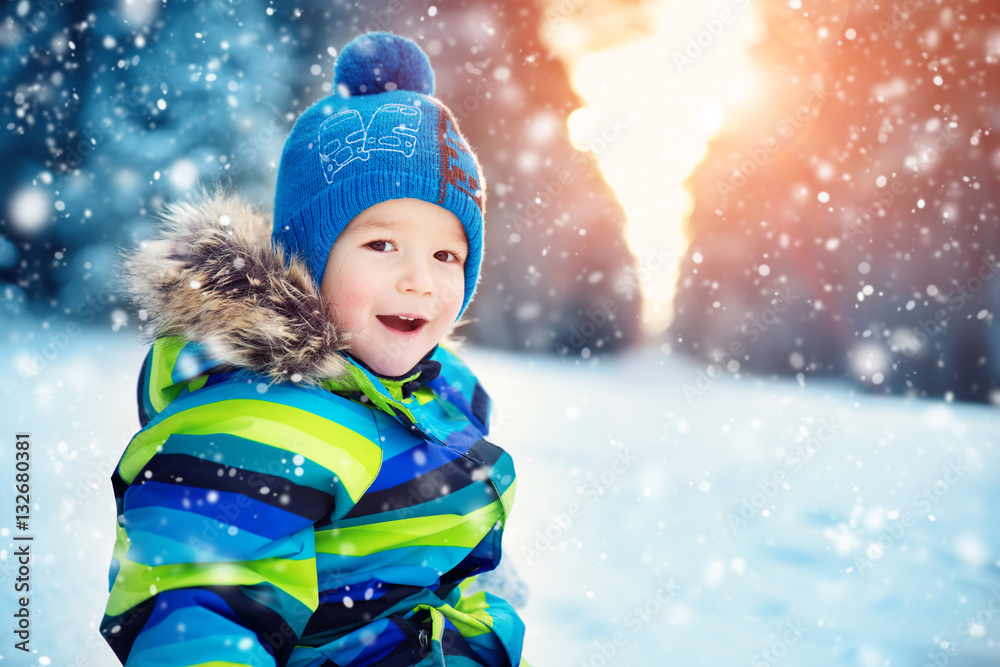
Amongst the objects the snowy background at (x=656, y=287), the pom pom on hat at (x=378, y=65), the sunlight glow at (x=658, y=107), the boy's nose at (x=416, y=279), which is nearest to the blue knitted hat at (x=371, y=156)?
the pom pom on hat at (x=378, y=65)

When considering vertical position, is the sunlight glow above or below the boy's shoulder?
above

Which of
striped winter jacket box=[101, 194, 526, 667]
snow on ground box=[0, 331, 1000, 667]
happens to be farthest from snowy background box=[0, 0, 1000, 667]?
striped winter jacket box=[101, 194, 526, 667]

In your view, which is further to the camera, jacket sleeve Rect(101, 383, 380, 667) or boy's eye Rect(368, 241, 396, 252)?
boy's eye Rect(368, 241, 396, 252)

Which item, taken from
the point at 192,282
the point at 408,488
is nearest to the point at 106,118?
the point at 192,282

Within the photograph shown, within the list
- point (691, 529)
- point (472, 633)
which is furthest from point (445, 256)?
point (691, 529)

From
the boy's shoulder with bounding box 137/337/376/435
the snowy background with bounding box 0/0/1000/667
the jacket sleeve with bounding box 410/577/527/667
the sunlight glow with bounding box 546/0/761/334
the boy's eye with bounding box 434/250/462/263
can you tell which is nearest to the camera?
the boy's shoulder with bounding box 137/337/376/435

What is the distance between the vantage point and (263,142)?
3.15m

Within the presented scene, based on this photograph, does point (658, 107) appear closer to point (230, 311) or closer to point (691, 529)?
point (691, 529)

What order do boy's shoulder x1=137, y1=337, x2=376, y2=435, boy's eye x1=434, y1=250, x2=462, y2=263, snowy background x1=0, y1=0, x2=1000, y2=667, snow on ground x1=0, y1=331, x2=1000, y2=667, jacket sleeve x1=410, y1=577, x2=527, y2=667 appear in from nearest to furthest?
1. boy's shoulder x1=137, y1=337, x2=376, y2=435
2. jacket sleeve x1=410, y1=577, x2=527, y2=667
3. boy's eye x1=434, y1=250, x2=462, y2=263
4. snow on ground x1=0, y1=331, x2=1000, y2=667
5. snowy background x1=0, y1=0, x2=1000, y2=667

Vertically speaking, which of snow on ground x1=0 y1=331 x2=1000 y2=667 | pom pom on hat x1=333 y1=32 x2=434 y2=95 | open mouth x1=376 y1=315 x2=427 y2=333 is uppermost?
pom pom on hat x1=333 y1=32 x2=434 y2=95

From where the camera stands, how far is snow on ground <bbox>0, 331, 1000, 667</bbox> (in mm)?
1218

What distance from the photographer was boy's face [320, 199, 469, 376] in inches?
32.3

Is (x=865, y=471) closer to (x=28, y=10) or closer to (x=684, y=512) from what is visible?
(x=684, y=512)

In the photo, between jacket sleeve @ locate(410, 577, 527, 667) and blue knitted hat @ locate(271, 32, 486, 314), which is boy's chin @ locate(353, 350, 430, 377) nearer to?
blue knitted hat @ locate(271, 32, 486, 314)
